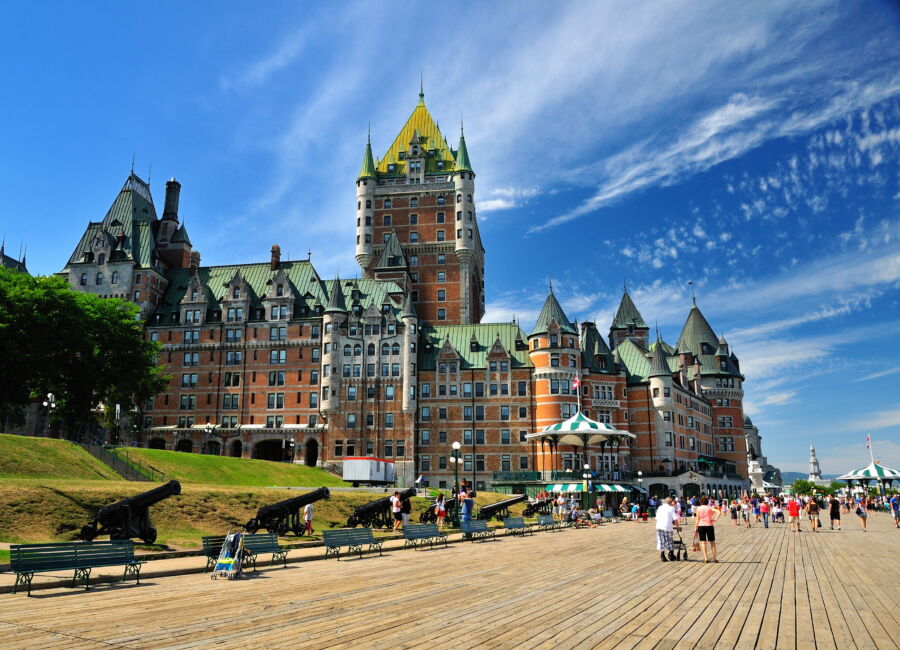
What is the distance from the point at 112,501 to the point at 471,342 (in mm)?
58027

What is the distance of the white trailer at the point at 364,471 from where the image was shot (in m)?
61.5

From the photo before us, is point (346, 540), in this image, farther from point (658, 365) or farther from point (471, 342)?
point (658, 365)

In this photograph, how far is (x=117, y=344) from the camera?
60625 mm

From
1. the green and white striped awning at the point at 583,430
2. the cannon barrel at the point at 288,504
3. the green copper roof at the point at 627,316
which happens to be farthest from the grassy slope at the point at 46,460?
the green copper roof at the point at 627,316

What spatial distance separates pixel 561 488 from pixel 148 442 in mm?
49857

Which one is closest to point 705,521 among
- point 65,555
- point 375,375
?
point 65,555

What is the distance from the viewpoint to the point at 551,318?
3233 inches

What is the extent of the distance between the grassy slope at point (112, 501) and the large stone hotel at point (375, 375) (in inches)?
1599

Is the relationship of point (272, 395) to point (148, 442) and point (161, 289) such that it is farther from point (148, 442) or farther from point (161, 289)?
point (161, 289)

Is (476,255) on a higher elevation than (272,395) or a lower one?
higher

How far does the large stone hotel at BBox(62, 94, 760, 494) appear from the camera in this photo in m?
80.2

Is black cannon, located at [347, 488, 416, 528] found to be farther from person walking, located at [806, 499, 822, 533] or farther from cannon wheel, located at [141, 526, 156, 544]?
person walking, located at [806, 499, 822, 533]

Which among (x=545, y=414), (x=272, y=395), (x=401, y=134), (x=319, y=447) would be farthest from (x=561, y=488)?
(x=401, y=134)

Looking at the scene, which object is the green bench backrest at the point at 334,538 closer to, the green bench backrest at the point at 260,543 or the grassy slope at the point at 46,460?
the green bench backrest at the point at 260,543
